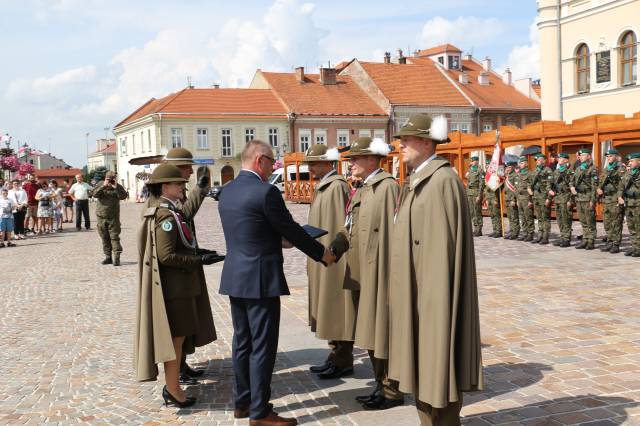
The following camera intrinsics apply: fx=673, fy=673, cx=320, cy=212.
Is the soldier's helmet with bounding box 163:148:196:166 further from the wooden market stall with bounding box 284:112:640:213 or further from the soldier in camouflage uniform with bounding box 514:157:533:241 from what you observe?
the wooden market stall with bounding box 284:112:640:213

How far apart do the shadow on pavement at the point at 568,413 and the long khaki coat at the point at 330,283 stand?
1286 millimetres

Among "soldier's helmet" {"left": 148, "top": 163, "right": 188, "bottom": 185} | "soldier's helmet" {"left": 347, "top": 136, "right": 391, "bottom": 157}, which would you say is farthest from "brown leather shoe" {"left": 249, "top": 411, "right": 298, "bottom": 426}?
"soldier's helmet" {"left": 347, "top": 136, "right": 391, "bottom": 157}

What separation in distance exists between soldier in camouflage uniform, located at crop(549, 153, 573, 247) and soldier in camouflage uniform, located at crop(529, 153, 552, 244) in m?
0.32

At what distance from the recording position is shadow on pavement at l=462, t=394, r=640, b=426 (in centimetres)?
454

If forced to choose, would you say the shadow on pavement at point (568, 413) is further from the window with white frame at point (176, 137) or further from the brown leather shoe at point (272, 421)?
the window with white frame at point (176, 137)

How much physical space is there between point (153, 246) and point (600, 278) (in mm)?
7553

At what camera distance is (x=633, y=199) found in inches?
492

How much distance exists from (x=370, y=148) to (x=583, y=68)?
2840 cm

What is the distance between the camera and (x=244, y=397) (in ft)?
15.8

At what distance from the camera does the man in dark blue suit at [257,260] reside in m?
Result: 4.49

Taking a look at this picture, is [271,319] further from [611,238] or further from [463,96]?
[463,96]

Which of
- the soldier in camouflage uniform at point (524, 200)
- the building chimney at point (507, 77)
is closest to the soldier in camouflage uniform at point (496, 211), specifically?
the soldier in camouflage uniform at point (524, 200)

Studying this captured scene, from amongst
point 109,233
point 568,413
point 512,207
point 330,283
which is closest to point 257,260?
point 330,283

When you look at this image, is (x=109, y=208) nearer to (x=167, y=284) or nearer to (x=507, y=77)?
(x=167, y=284)
